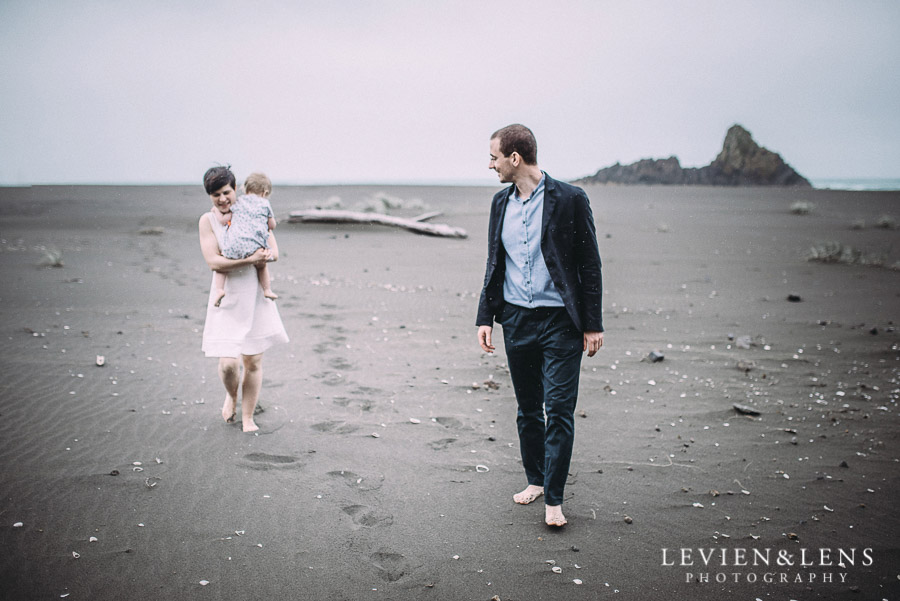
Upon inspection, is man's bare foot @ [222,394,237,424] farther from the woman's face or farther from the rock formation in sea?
the rock formation in sea

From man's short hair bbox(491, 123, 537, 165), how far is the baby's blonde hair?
202 cm

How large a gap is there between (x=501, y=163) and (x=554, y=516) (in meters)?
2.10

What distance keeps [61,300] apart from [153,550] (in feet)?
24.5

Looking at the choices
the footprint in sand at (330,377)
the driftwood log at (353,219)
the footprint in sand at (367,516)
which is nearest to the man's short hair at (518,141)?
the footprint in sand at (367,516)

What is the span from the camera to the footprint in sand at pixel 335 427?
4910 mm

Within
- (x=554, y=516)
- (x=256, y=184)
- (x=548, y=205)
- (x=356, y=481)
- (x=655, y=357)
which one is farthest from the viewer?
(x=655, y=357)

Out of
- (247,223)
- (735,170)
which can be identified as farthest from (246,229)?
(735,170)

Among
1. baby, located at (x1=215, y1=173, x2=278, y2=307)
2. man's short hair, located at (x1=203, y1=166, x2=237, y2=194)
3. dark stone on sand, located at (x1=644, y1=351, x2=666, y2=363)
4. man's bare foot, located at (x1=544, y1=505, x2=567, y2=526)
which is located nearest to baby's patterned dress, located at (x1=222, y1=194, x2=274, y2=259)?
baby, located at (x1=215, y1=173, x2=278, y2=307)

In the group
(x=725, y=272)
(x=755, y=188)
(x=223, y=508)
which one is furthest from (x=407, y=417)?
(x=755, y=188)

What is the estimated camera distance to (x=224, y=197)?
429 centimetres

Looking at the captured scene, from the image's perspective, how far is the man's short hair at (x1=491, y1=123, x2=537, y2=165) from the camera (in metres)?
3.35

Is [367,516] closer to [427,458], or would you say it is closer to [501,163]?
[427,458]

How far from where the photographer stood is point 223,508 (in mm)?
3754

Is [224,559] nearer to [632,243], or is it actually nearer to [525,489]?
[525,489]
